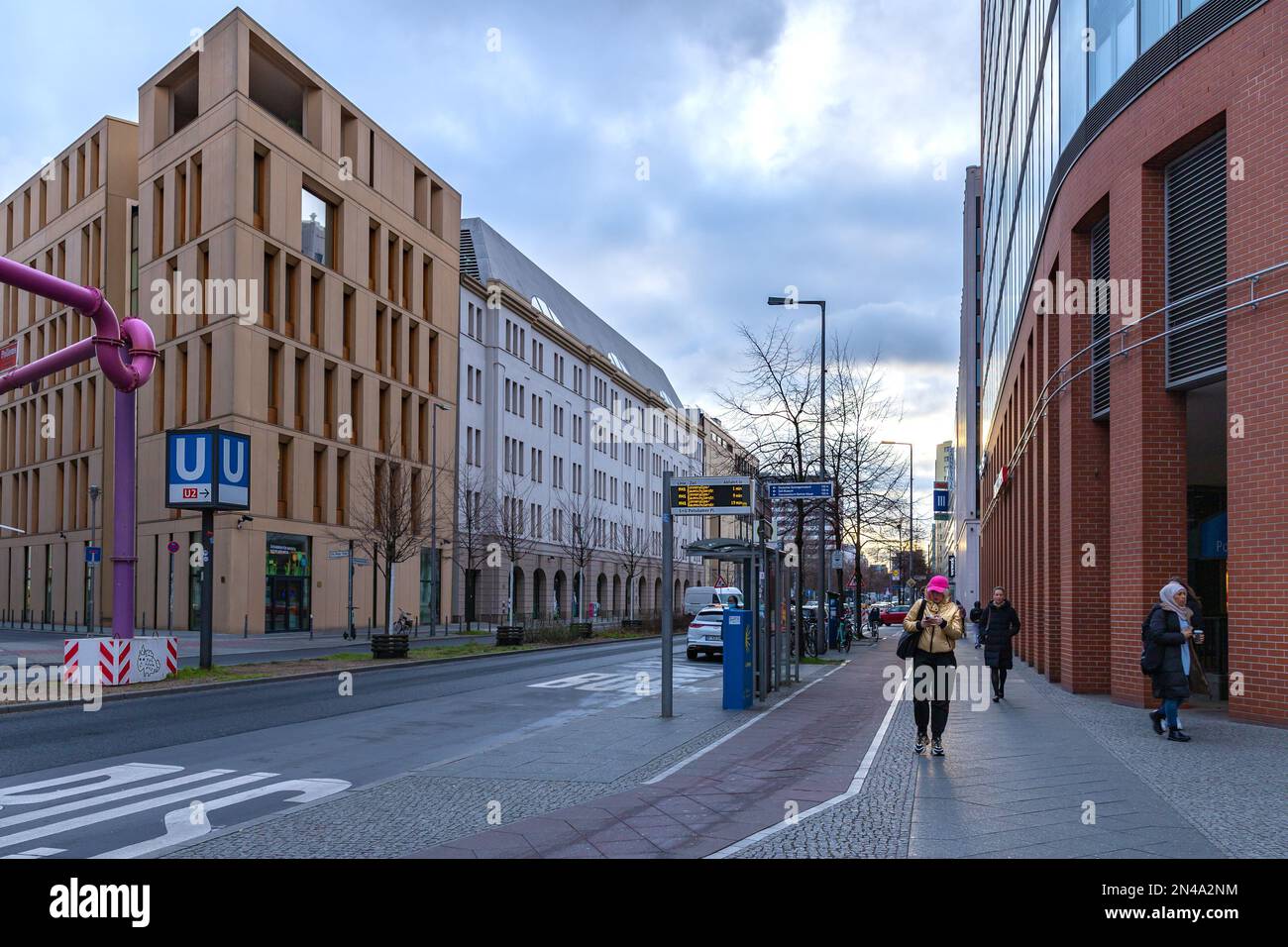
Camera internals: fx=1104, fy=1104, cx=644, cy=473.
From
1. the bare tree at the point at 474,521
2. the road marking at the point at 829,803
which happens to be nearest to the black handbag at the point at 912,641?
the road marking at the point at 829,803

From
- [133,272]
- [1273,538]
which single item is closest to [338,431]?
[133,272]

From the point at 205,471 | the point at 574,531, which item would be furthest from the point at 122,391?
the point at 574,531

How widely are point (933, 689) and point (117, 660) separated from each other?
1436 centimetres

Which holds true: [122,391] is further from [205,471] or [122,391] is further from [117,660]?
[117,660]

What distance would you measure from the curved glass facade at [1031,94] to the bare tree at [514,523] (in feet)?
78.4

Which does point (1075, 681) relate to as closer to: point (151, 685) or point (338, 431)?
point (151, 685)

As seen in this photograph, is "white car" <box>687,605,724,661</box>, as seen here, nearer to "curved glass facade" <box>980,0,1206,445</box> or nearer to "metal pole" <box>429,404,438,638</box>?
"curved glass facade" <box>980,0,1206,445</box>

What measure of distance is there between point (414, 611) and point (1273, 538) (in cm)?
4443

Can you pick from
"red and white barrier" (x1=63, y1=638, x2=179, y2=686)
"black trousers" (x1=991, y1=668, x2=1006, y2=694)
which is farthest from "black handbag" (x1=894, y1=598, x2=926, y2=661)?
"red and white barrier" (x1=63, y1=638, x2=179, y2=686)

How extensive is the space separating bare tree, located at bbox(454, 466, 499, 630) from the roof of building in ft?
38.4

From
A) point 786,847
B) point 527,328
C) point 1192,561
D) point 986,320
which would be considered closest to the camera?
point 786,847

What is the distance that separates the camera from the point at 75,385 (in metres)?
54.3

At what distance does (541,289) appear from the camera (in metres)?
74.0

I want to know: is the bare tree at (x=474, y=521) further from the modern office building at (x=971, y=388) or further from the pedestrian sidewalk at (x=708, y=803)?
the pedestrian sidewalk at (x=708, y=803)
